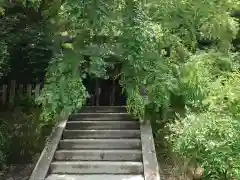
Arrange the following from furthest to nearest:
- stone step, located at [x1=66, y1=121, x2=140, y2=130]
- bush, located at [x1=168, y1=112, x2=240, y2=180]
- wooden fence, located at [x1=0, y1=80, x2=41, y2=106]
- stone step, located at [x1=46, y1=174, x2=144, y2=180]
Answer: wooden fence, located at [x1=0, y1=80, x2=41, y2=106] → stone step, located at [x1=66, y1=121, x2=140, y2=130] → stone step, located at [x1=46, y1=174, x2=144, y2=180] → bush, located at [x1=168, y1=112, x2=240, y2=180]

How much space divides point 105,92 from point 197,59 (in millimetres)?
3332

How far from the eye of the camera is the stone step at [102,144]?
6770 mm

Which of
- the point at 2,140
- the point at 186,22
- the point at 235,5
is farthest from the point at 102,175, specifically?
the point at 235,5

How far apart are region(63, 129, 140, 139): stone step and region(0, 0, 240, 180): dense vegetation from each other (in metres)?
0.39

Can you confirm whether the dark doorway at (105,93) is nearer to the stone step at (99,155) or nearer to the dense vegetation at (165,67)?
the dense vegetation at (165,67)

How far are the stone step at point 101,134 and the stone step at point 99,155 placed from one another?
26.1 inches

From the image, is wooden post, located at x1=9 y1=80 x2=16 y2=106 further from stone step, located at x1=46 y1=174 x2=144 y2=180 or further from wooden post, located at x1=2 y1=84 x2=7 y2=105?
stone step, located at x1=46 y1=174 x2=144 y2=180

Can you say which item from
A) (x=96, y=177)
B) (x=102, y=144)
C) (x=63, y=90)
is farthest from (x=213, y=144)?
(x=63, y=90)

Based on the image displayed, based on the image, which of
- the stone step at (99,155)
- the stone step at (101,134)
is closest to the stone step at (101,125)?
the stone step at (101,134)

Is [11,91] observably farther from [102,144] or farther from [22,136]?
[102,144]

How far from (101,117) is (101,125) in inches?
15.7

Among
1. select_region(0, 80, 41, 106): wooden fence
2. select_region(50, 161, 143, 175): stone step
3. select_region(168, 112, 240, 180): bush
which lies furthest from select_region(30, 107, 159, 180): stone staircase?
select_region(0, 80, 41, 106): wooden fence

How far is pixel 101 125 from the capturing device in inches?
296

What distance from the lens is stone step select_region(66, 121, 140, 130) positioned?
24.4 ft
